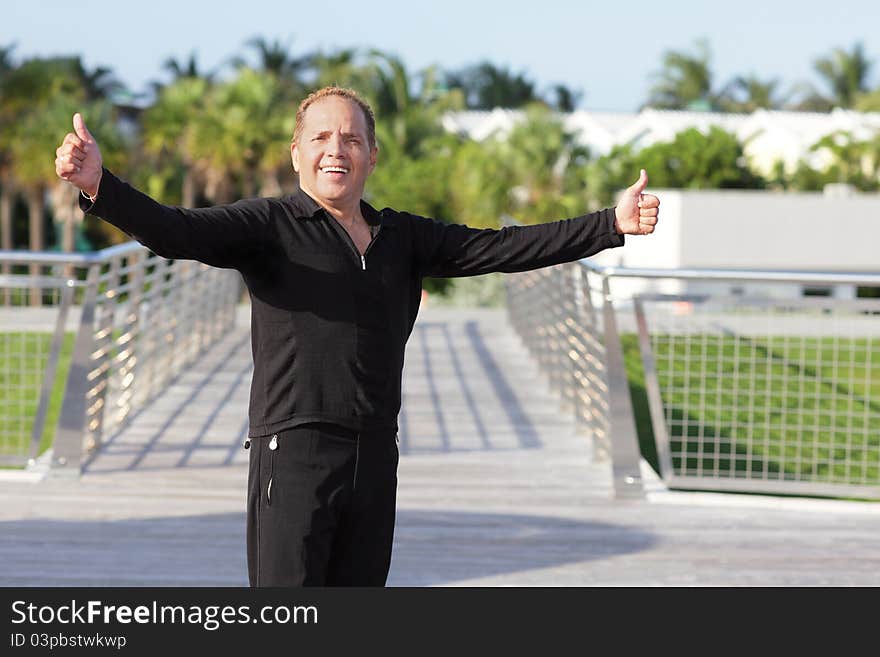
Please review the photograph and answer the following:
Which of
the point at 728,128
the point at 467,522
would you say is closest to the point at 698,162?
the point at 728,128

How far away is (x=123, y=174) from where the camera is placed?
148 feet

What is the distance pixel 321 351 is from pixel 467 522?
3.29 m

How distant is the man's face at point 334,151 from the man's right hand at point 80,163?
466 mm

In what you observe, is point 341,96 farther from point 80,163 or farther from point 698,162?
point 698,162

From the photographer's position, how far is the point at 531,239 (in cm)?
302

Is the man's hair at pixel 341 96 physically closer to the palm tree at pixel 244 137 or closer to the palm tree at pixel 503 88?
the palm tree at pixel 244 137

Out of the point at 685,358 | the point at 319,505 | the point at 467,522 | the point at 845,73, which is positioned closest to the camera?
the point at 319,505

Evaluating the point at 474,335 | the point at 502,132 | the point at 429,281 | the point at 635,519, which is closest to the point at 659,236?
the point at 502,132

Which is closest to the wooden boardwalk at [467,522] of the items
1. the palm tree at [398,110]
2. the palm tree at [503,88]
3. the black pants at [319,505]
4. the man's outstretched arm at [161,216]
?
the black pants at [319,505]

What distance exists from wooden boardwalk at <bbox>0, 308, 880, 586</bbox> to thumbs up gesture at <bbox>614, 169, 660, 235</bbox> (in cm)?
227

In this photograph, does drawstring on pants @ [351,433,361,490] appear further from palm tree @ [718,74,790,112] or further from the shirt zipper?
palm tree @ [718,74,790,112]
